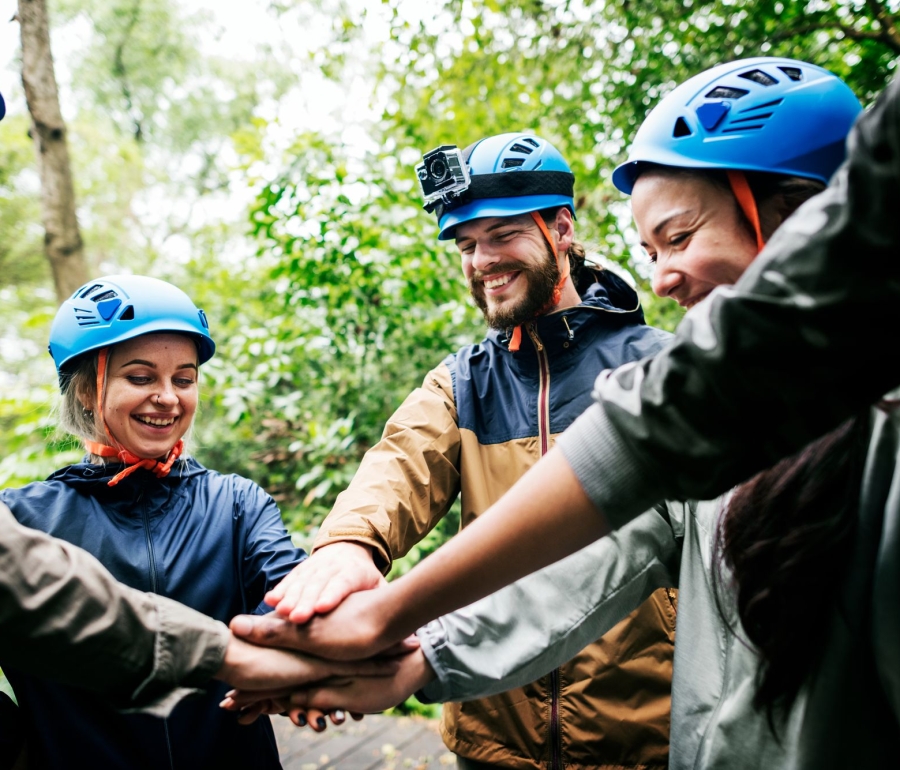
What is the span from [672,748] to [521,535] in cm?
68

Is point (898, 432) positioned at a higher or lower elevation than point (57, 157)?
lower

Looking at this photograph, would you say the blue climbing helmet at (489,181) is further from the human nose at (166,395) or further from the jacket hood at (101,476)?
the jacket hood at (101,476)

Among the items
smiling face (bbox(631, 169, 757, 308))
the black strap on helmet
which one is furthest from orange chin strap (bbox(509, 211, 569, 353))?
smiling face (bbox(631, 169, 757, 308))

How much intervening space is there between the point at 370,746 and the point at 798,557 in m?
4.15

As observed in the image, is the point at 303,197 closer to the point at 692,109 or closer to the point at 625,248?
the point at 625,248

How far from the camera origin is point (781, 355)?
884mm

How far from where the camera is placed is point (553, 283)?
2719mm

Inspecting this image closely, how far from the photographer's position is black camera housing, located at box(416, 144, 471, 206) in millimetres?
2725

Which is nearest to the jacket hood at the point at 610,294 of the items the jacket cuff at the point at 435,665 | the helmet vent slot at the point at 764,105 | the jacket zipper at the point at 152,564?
the helmet vent slot at the point at 764,105

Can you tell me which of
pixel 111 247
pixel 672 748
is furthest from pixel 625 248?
pixel 111 247

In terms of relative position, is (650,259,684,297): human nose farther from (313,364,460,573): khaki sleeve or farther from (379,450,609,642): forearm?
(313,364,460,573): khaki sleeve

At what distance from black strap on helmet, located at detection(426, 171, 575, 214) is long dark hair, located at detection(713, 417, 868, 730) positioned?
186 centimetres

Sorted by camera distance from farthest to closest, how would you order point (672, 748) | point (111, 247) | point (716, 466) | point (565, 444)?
1. point (111, 247)
2. point (672, 748)
3. point (565, 444)
4. point (716, 466)

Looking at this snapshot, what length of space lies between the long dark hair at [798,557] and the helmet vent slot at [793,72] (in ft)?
3.95
